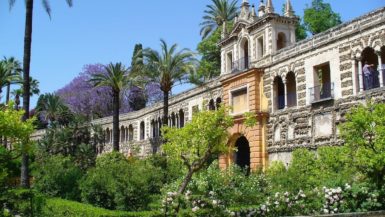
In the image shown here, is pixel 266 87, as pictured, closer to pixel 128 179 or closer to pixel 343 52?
pixel 343 52

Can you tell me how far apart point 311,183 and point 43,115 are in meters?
59.8

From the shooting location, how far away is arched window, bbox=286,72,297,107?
85.4 feet

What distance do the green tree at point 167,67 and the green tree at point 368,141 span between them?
17.7 metres

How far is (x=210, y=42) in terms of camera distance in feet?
150

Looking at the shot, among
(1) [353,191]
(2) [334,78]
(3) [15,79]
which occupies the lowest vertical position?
(1) [353,191]

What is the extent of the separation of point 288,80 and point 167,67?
8555 mm

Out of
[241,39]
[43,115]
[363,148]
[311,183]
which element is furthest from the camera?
[43,115]

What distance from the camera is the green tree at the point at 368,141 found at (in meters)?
13.6

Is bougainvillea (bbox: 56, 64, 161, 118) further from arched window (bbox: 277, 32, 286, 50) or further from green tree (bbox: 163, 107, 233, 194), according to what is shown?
green tree (bbox: 163, 107, 233, 194)

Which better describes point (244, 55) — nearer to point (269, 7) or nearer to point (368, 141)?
point (269, 7)

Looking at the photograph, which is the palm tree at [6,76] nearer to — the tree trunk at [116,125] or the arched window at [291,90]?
the tree trunk at [116,125]

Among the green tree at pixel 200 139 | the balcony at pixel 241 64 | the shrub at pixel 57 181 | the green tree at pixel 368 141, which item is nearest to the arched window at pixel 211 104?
the balcony at pixel 241 64

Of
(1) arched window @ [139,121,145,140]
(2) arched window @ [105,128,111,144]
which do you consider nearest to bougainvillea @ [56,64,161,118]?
(2) arched window @ [105,128,111,144]

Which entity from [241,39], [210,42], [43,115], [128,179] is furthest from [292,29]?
[43,115]
